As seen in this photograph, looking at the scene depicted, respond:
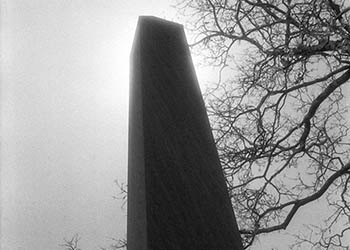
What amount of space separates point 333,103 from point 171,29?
4.63 meters

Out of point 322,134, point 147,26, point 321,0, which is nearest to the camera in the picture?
A: point 147,26

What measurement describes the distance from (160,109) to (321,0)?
4.91 metres

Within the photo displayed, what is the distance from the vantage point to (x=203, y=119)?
9.56 feet

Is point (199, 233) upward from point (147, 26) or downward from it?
downward

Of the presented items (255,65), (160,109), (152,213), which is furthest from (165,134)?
(255,65)

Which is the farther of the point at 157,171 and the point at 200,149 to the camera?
the point at 200,149

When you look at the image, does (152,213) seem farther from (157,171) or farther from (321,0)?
(321,0)

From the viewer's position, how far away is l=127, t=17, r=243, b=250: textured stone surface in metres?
2.40

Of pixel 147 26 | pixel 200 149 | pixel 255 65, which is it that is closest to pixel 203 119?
pixel 200 149

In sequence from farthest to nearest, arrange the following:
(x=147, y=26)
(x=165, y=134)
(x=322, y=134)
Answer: (x=322, y=134) → (x=147, y=26) → (x=165, y=134)

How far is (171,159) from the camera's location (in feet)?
8.52

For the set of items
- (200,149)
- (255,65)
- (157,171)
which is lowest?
(157,171)

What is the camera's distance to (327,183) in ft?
23.1

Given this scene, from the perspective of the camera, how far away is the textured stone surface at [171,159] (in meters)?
2.40
